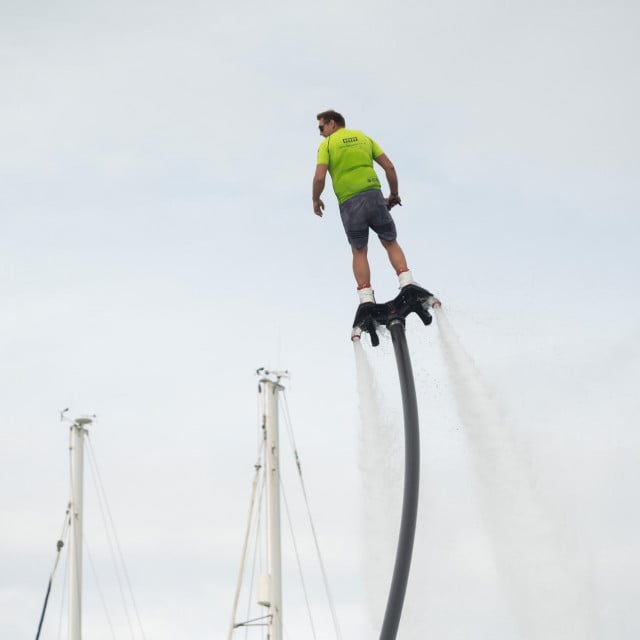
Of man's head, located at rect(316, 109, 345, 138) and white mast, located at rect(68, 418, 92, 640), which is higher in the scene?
white mast, located at rect(68, 418, 92, 640)

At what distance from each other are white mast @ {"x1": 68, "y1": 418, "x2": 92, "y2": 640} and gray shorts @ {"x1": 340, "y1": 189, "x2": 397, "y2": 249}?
31285 millimetres

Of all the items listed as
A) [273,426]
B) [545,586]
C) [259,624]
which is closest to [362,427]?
Answer: [545,586]

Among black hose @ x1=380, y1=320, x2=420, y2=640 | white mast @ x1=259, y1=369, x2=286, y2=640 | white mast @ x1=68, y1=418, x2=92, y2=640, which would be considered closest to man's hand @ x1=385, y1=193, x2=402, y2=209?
black hose @ x1=380, y1=320, x2=420, y2=640

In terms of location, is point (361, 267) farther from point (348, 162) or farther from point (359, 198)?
point (348, 162)

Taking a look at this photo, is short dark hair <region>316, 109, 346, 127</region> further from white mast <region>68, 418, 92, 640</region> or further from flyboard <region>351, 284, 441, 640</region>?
white mast <region>68, 418, 92, 640</region>

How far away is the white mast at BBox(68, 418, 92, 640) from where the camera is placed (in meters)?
46.1

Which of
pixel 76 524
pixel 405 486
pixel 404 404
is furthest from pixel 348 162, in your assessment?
pixel 76 524

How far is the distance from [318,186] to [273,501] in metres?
24.6

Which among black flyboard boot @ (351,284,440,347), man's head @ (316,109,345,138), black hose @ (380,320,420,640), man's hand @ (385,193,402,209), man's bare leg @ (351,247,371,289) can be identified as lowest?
black hose @ (380,320,420,640)

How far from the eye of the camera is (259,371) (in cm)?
4384

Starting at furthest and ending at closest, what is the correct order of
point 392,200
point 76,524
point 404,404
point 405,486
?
point 76,524, point 392,200, point 404,404, point 405,486

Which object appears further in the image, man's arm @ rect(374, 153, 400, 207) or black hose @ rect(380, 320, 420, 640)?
man's arm @ rect(374, 153, 400, 207)

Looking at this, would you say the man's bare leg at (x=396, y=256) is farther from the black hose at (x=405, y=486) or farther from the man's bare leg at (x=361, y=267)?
the black hose at (x=405, y=486)

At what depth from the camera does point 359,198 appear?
59.3 feet
